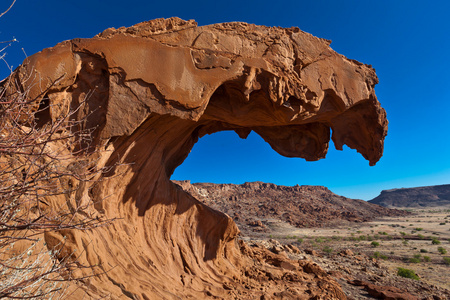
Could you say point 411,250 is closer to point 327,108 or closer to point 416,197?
point 327,108

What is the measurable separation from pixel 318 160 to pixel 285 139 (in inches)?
53.7

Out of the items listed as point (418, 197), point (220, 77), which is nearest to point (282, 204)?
point (220, 77)

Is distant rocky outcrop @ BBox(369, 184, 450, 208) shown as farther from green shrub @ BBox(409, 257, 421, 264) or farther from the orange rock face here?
the orange rock face

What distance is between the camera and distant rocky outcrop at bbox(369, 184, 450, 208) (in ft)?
282

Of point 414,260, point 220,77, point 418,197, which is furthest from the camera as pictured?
point 418,197

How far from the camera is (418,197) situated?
9094 centimetres

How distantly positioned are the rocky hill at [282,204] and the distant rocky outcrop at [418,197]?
140ft

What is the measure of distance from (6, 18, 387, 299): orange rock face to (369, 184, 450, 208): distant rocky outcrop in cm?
10062

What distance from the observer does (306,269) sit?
8508mm

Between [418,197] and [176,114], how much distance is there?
368 feet

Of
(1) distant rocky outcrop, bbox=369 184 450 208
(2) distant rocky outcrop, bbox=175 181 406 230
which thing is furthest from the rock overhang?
(1) distant rocky outcrop, bbox=369 184 450 208

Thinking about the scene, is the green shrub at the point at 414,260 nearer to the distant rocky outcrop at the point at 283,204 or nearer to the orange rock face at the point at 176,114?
the orange rock face at the point at 176,114

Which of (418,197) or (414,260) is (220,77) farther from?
(418,197)

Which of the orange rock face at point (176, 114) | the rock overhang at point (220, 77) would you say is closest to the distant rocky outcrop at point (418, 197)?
the rock overhang at point (220, 77)
